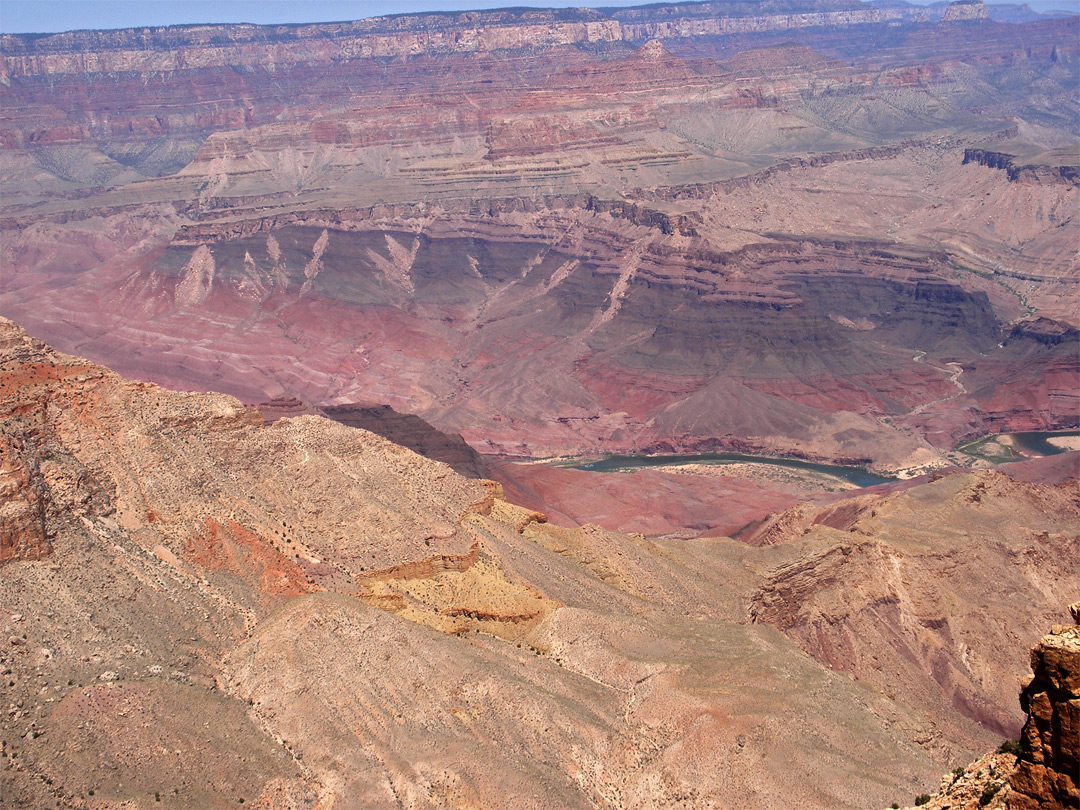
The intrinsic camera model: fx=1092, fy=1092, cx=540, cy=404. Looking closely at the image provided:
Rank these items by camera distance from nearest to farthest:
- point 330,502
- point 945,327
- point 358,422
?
1. point 330,502
2. point 358,422
3. point 945,327

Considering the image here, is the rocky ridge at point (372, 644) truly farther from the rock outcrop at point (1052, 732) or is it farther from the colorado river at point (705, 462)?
the colorado river at point (705, 462)

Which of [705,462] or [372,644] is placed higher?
[372,644]

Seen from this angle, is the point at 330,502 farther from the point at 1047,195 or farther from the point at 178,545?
the point at 1047,195

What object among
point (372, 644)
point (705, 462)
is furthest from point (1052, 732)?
point (705, 462)

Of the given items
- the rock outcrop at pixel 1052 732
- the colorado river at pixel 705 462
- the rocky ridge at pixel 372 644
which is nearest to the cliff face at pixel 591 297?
the colorado river at pixel 705 462

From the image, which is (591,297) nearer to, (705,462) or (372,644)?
(705,462)

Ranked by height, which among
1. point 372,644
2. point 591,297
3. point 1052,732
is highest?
point 1052,732

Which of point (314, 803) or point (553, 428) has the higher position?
point (314, 803)

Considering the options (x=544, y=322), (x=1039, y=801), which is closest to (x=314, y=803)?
(x=1039, y=801)
